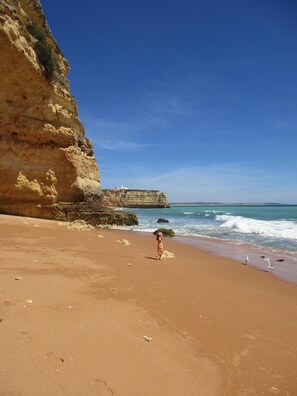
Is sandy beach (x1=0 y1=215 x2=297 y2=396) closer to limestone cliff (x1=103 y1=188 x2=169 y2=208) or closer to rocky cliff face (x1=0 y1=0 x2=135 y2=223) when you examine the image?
rocky cliff face (x1=0 y1=0 x2=135 y2=223)

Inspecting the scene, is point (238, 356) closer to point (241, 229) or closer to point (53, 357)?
point (53, 357)

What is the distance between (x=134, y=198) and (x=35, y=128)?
81.0 meters

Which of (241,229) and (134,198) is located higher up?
(134,198)

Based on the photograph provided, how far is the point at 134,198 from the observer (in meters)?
100

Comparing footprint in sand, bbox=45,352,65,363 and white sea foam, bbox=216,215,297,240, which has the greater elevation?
footprint in sand, bbox=45,352,65,363

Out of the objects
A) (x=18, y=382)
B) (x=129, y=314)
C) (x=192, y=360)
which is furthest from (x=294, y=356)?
(x=18, y=382)

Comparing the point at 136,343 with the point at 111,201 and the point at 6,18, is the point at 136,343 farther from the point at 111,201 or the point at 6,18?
the point at 111,201

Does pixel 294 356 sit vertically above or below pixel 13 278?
below

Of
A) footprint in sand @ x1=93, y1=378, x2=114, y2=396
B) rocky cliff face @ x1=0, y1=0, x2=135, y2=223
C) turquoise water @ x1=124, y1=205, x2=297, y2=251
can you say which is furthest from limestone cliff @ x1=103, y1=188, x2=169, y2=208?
footprint in sand @ x1=93, y1=378, x2=114, y2=396

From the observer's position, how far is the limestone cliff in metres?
97.1

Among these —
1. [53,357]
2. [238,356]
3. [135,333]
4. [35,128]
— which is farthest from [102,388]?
[35,128]

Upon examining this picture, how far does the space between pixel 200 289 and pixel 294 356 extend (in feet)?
9.28

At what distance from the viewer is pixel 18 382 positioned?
2.61 meters

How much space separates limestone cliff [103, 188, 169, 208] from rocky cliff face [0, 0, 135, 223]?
74322 mm
